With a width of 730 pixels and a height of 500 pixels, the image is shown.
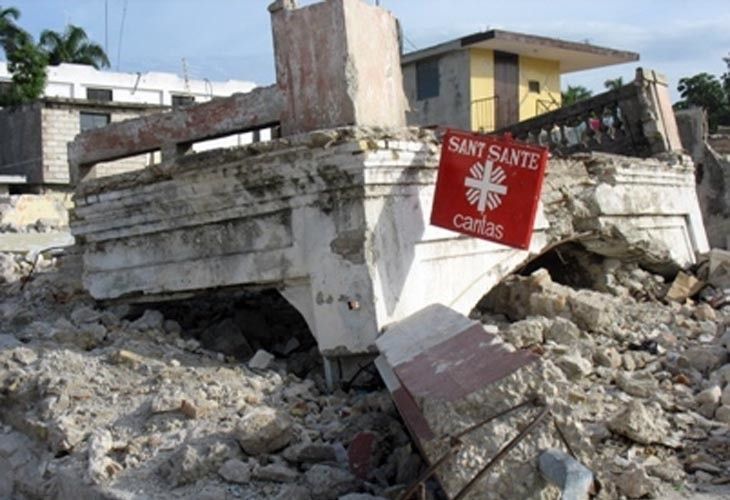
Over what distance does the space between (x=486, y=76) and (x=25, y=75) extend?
1626 centimetres

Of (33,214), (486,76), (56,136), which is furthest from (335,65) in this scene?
(56,136)

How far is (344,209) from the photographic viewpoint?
4832 mm

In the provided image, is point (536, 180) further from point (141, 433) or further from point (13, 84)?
point (13, 84)

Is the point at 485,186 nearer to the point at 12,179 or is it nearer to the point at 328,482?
the point at 328,482

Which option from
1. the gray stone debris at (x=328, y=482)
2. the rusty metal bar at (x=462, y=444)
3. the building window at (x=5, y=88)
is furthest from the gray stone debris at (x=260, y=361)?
the building window at (x=5, y=88)

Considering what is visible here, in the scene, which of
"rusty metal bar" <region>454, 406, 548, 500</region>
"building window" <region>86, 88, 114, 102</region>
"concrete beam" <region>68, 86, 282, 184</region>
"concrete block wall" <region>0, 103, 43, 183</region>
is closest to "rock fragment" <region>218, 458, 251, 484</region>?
"rusty metal bar" <region>454, 406, 548, 500</region>

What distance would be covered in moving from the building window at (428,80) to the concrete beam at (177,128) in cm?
1742

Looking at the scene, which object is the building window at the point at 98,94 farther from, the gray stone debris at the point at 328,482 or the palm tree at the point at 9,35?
the gray stone debris at the point at 328,482

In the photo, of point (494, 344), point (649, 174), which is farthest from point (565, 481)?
point (649, 174)

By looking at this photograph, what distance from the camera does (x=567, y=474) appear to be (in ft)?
9.81

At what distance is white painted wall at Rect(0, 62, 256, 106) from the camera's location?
33997mm

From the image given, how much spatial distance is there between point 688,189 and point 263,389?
208 inches

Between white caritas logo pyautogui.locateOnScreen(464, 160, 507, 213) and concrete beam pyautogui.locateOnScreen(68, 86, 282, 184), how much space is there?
1346 millimetres

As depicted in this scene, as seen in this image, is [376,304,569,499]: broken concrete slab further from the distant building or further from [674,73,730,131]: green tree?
[674,73,730,131]: green tree
